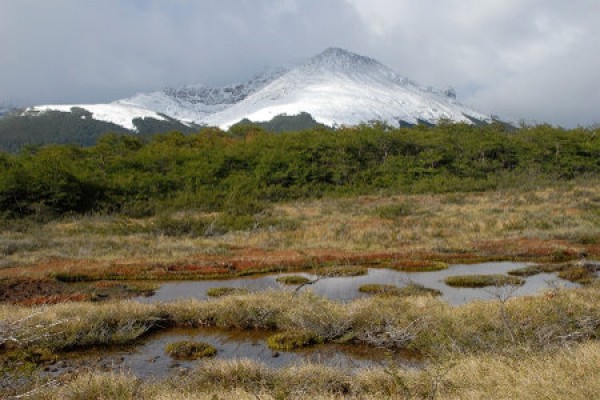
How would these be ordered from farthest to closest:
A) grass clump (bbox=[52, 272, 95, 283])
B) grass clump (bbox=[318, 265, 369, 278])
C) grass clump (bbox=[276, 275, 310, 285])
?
grass clump (bbox=[52, 272, 95, 283])
grass clump (bbox=[318, 265, 369, 278])
grass clump (bbox=[276, 275, 310, 285])

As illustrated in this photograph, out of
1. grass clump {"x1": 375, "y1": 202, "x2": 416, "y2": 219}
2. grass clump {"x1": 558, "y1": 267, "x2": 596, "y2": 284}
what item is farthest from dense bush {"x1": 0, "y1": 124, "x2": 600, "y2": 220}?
grass clump {"x1": 558, "y1": 267, "x2": 596, "y2": 284}

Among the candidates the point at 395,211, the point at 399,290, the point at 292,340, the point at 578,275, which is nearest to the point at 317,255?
the point at 399,290

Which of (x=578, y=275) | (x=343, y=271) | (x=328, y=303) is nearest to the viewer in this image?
(x=328, y=303)

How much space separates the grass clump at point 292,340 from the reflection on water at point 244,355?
0.23 m

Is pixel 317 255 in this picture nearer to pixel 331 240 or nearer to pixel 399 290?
pixel 331 240

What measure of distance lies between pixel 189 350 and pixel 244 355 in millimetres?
1321

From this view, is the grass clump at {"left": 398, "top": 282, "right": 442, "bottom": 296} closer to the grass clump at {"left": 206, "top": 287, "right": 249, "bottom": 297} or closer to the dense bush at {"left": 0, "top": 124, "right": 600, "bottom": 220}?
the grass clump at {"left": 206, "top": 287, "right": 249, "bottom": 297}

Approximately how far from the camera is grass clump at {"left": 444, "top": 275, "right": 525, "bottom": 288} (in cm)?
1817

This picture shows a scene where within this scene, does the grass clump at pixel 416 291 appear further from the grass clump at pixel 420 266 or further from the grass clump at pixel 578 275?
the grass clump at pixel 578 275

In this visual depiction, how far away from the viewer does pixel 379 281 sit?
63.3ft

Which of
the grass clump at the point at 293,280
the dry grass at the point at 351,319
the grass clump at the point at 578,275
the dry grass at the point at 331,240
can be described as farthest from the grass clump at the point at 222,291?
the grass clump at the point at 578,275

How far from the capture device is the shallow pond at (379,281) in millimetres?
16938

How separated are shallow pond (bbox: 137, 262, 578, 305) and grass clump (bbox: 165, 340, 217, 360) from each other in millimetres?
4759

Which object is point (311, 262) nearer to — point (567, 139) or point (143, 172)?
point (143, 172)
